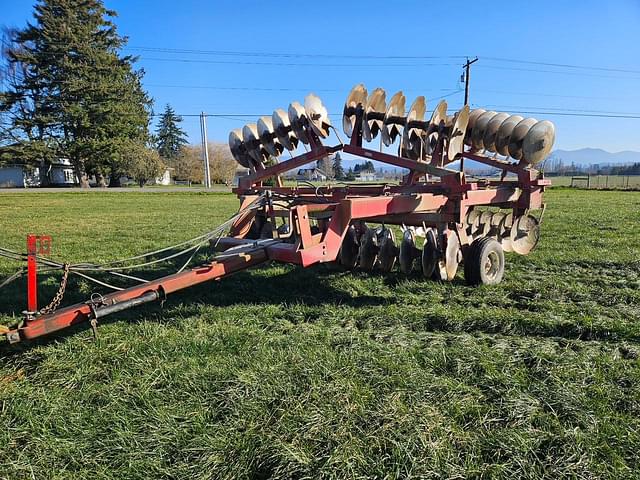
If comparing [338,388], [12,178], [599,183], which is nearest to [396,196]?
[338,388]

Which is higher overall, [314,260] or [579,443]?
[314,260]

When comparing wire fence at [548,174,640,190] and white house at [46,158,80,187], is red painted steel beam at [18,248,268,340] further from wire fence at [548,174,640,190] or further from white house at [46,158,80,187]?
white house at [46,158,80,187]

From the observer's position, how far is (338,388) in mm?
3012

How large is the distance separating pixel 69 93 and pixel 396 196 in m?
50.9

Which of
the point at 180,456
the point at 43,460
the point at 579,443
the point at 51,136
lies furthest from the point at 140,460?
the point at 51,136

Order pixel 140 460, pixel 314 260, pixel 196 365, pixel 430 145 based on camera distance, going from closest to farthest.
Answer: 1. pixel 140 460
2. pixel 196 365
3. pixel 314 260
4. pixel 430 145

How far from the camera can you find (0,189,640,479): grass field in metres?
2.36

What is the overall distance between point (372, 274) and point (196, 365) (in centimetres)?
319

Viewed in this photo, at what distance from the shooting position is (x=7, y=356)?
3.61 meters

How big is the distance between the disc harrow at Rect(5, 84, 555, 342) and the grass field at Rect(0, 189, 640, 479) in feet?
1.97

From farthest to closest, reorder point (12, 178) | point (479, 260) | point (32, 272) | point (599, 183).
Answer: point (12, 178), point (599, 183), point (479, 260), point (32, 272)

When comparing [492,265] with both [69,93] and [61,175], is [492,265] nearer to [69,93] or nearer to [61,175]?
[69,93]

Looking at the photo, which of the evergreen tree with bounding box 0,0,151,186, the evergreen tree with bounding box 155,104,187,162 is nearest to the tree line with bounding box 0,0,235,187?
the evergreen tree with bounding box 0,0,151,186

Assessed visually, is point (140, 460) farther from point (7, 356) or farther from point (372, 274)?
point (372, 274)
